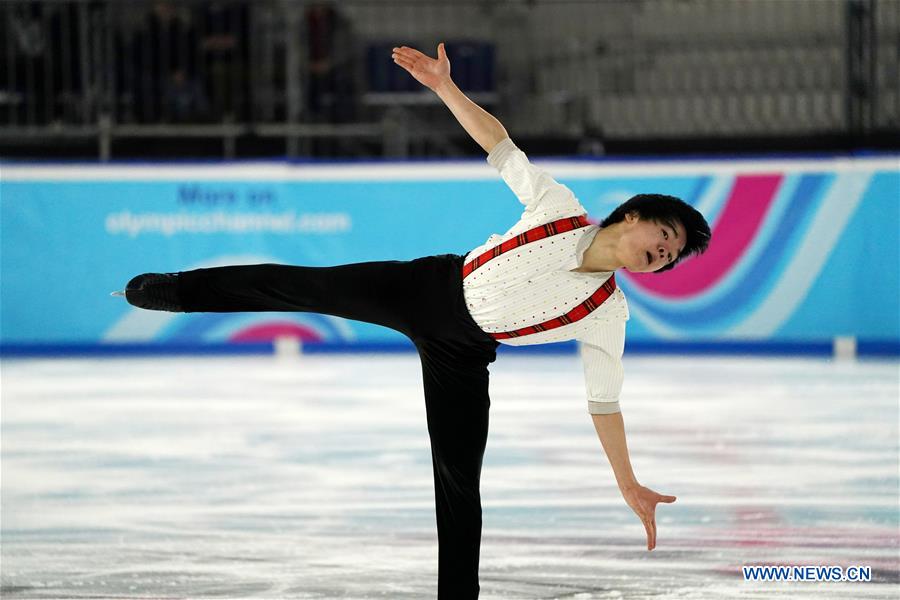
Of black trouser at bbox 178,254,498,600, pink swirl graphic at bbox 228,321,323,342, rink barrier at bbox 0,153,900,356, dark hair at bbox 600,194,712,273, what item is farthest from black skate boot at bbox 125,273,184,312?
pink swirl graphic at bbox 228,321,323,342

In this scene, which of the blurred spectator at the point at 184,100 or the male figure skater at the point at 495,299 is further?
the blurred spectator at the point at 184,100

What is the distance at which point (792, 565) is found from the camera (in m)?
4.13

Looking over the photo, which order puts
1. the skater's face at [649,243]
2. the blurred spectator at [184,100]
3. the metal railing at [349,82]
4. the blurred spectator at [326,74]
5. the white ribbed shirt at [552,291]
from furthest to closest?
the blurred spectator at [326,74]
the blurred spectator at [184,100]
the metal railing at [349,82]
the white ribbed shirt at [552,291]
the skater's face at [649,243]

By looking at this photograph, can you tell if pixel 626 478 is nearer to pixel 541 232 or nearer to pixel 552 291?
pixel 552 291

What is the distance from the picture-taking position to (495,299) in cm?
340

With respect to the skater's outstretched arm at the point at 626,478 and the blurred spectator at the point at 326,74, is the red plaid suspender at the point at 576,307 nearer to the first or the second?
the skater's outstretched arm at the point at 626,478

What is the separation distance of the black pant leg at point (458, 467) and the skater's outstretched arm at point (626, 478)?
0.35 m

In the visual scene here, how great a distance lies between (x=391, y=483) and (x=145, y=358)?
5.78 meters

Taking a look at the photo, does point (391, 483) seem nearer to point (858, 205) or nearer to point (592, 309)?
point (592, 309)

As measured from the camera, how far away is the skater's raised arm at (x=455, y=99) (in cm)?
354

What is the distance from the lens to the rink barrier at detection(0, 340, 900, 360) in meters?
10.7

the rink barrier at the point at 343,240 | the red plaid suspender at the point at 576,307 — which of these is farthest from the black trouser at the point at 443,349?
the rink barrier at the point at 343,240

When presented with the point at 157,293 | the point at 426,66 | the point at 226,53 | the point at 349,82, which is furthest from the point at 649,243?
the point at 349,82

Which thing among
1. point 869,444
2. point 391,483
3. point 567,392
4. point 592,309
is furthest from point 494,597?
point 567,392
